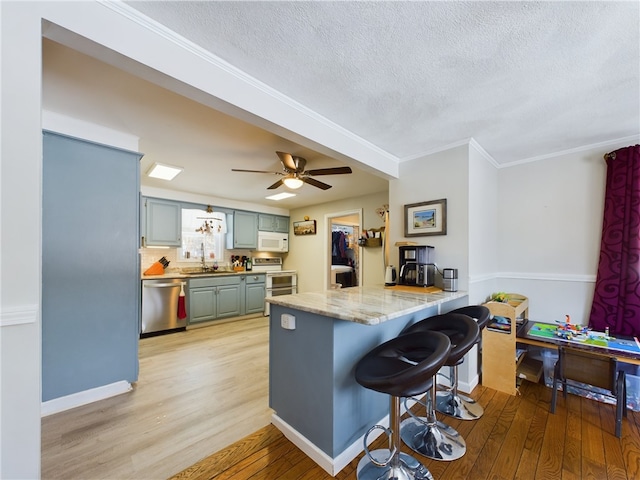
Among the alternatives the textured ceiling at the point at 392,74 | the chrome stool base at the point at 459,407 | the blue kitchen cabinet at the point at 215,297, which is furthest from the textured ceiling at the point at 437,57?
the blue kitchen cabinet at the point at 215,297

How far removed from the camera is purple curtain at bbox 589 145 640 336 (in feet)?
7.69

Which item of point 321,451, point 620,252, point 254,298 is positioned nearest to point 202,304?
point 254,298

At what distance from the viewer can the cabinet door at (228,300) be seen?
4.72 metres

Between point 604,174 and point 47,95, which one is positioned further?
point 604,174

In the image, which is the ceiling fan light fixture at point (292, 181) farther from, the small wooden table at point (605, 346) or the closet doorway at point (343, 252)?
the small wooden table at point (605, 346)

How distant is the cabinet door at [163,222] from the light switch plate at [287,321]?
346 centimetres

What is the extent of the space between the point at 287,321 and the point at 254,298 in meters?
3.61

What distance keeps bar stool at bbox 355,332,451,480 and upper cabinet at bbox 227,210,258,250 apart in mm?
4236

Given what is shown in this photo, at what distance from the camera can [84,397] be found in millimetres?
2260

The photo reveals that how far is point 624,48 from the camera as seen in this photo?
139 centimetres

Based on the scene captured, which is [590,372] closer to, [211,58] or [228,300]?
[211,58]

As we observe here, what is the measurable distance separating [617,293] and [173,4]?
12.7 feet

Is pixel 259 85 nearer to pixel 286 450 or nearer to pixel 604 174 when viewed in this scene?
pixel 286 450

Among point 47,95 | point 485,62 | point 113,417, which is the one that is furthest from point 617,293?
point 47,95
